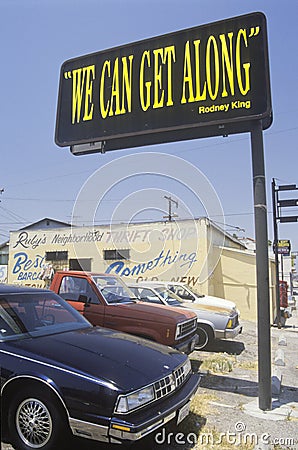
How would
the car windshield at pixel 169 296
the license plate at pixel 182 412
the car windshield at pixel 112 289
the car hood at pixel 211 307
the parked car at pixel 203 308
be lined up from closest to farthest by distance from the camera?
the license plate at pixel 182 412 < the car windshield at pixel 112 289 < the parked car at pixel 203 308 < the car hood at pixel 211 307 < the car windshield at pixel 169 296

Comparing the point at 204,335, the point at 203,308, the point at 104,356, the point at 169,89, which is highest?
the point at 169,89

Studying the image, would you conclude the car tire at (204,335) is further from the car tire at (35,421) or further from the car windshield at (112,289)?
the car tire at (35,421)

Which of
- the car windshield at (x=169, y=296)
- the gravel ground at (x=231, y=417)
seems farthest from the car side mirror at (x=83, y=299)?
the car windshield at (x=169, y=296)

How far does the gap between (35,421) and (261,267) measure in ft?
A: 11.3

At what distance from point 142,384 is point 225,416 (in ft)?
6.25

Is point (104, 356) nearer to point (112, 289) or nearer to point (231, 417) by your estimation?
point (231, 417)

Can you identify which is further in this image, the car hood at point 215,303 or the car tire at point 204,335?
the car hood at point 215,303

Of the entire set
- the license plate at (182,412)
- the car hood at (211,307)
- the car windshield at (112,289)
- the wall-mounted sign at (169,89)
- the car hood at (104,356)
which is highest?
the wall-mounted sign at (169,89)

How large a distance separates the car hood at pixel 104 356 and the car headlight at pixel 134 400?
0.20 feet

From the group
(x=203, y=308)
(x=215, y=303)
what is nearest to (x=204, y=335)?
(x=203, y=308)

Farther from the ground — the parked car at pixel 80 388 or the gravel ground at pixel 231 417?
the parked car at pixel 80 388

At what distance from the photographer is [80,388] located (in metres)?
3.36

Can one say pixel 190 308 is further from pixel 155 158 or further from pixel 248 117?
pixel 248 117

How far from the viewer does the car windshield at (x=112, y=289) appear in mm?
7037
